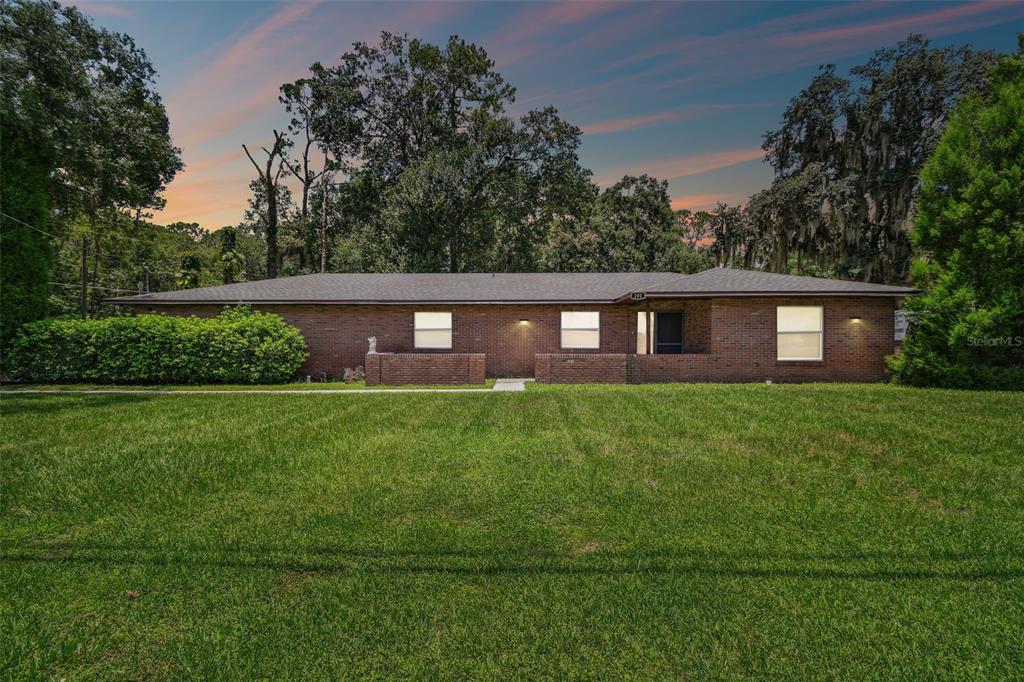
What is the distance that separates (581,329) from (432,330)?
549 centimetres

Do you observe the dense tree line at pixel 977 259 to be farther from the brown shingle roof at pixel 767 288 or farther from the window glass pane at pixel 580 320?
the window glass pane at pixel 580 320

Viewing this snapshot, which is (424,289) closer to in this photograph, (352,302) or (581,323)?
(352,302)

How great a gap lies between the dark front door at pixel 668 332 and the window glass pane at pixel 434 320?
26.3ft

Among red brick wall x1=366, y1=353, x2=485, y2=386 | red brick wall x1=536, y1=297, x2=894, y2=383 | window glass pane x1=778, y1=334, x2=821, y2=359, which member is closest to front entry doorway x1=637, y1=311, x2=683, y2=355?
red brick wall x1=536, y1=297, x2=894, y2=383

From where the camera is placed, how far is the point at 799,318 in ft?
47.8

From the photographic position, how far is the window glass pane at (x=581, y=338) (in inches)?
653

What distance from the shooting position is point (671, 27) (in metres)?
14.0

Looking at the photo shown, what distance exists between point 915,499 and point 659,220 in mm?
29718

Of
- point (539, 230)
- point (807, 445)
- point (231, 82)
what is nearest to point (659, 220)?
point (539, 230)

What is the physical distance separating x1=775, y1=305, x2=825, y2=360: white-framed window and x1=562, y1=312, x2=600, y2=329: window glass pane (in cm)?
582

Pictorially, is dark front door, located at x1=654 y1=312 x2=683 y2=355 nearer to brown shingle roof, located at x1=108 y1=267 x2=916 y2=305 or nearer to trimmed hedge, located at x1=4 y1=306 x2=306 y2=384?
brown shingle roof, located at x1=108 y1=267 x2=916 y2=305

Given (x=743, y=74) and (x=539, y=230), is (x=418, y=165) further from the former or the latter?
(x=743, y=74)

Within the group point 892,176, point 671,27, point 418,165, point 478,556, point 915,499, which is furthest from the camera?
point 418,165

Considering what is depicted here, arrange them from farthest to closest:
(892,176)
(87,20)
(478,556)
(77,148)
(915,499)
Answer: (892,176) → (87,20) → (77,148) → (915,499) → (478,556)
